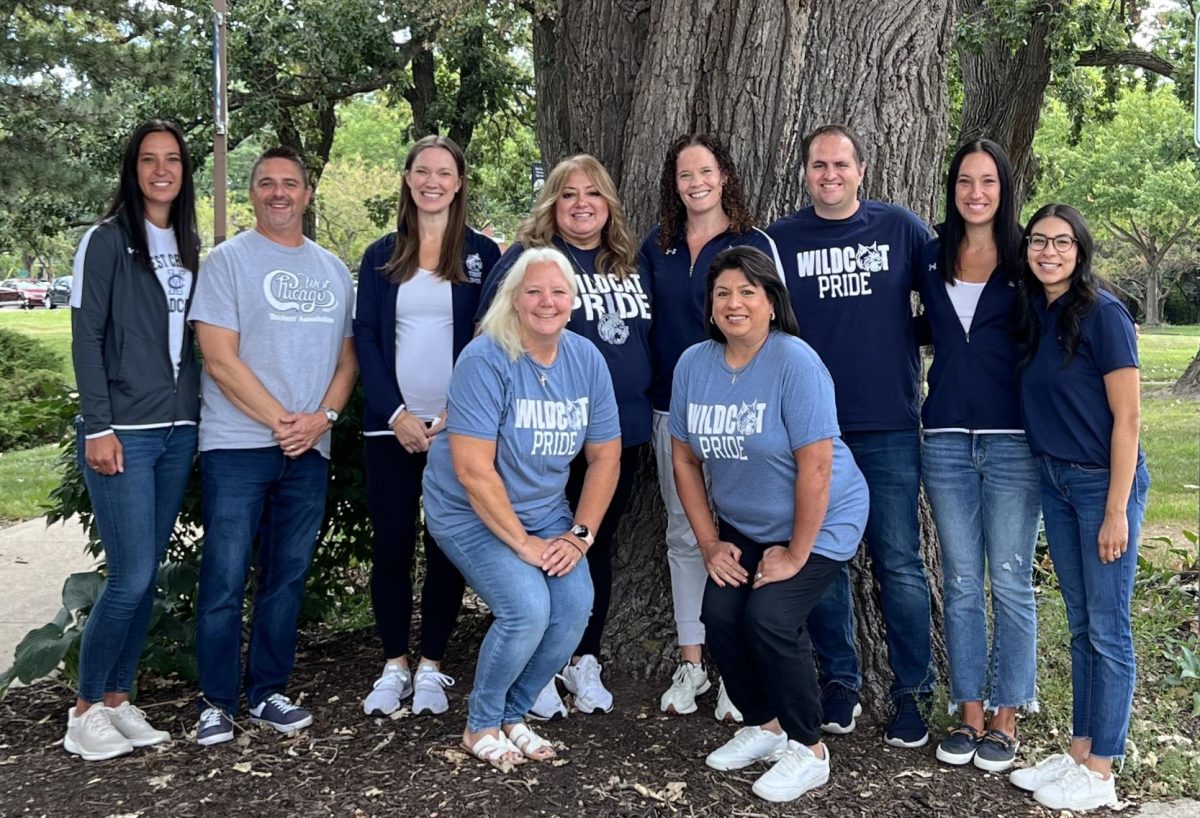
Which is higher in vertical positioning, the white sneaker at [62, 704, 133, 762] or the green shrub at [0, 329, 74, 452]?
the green shrub at [0, 329, 74, 452]

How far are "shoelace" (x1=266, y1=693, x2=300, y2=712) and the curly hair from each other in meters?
2.20

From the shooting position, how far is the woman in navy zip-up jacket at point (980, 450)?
12.9 ft

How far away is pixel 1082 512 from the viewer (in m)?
3.77

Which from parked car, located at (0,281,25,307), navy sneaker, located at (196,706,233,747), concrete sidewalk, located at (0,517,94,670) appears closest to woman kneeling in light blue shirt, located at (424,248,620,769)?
navy sneaker, located at (196,706,233,747)

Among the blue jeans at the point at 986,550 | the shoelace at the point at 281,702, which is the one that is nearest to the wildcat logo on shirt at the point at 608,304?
the blue jeans at the point at 986,550

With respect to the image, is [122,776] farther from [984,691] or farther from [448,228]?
[984,691]

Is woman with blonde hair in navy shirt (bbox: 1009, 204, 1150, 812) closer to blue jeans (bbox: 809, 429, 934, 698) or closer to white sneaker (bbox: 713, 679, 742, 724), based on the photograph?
blue jeans (bbox: 809, 429, 934, 698)

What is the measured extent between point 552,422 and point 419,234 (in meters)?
0.98

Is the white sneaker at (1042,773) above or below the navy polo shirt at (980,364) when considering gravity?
below

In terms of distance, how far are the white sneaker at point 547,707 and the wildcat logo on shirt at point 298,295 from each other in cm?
159

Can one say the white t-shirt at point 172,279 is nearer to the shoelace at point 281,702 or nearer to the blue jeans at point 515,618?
the blue jeans at point 515,618

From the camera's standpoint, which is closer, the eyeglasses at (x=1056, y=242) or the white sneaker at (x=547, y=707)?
the eyeglasses at (x=1056, y=242)

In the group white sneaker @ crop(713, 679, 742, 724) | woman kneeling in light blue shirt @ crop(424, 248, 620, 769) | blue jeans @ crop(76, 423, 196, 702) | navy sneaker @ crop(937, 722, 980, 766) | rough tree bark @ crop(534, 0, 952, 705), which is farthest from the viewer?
rough tree bark @ crop(534, 0, 952, 705)

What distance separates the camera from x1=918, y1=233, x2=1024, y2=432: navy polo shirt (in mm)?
3908
